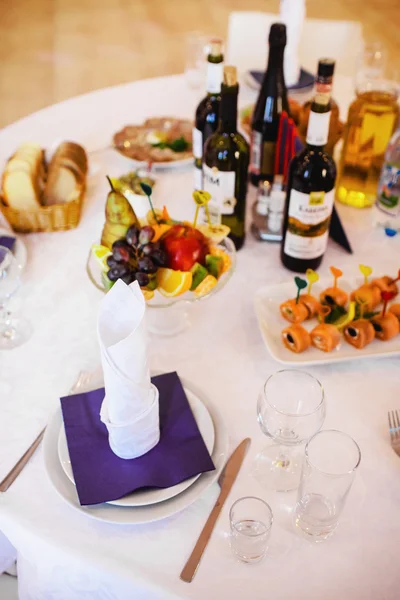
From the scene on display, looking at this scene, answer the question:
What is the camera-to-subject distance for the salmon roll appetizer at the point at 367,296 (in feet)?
3.64

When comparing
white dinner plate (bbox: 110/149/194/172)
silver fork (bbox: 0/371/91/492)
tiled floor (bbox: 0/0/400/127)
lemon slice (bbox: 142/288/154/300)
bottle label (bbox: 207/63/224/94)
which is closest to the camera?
silver fork (bbox: 0/371/91/492)

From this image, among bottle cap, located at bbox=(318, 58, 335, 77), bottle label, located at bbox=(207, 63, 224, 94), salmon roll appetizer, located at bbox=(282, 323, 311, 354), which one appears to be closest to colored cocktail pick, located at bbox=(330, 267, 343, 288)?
salmon roll appetizer, located at bbox=(282, 323, 311, 354)

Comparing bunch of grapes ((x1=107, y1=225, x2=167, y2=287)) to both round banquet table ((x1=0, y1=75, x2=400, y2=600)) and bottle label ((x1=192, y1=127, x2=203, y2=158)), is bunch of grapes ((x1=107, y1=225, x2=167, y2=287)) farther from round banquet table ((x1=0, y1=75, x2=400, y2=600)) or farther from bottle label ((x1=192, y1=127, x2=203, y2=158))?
bottle label ((x1=192, y1=127, x2=203, y2=158))

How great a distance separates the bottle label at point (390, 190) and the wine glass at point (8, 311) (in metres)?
0.84

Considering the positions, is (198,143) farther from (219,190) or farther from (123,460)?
(123,460)

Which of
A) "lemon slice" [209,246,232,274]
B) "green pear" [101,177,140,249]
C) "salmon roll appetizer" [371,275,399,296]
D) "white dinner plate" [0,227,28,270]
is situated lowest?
"white dinner plate" [0,227,28,270]

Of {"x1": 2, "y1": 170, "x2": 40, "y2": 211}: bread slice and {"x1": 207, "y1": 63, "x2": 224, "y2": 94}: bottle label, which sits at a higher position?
{"x1": 207, "y1": 63, "x2": 224, "y2": 94}: bottle label

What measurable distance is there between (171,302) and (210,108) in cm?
54

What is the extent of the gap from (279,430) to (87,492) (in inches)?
10.8

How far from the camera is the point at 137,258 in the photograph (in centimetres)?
102

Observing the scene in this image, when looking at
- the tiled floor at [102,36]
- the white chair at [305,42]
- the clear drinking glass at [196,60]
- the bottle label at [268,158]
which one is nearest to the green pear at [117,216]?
the bottle label at [268,158]

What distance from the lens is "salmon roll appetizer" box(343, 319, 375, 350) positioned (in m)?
1.05

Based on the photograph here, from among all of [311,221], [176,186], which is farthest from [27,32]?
[311,221]

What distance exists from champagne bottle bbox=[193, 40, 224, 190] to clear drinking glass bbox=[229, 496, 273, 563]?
82cm
